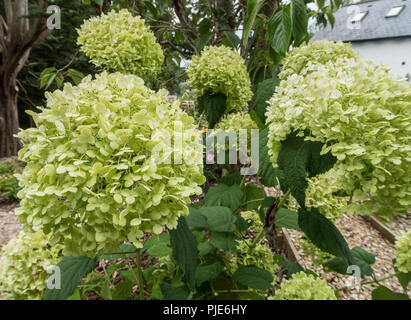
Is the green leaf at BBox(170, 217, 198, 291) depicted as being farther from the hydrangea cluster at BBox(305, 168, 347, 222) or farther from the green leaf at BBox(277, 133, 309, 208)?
the hydrangea cluster at BBox(305, 168, 347, 222)

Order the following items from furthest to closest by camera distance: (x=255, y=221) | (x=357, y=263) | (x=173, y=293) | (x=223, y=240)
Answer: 1. (x=255, y=221)
2. (x=357, y=263)
3. (x=223, y=240)
4. (x=173, y=293)

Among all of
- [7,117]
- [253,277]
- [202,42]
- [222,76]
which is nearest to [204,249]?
[253,277]

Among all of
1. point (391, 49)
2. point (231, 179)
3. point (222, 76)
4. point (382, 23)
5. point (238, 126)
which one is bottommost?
point (231, 179)

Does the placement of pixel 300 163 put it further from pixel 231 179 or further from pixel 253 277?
pixel 231 179

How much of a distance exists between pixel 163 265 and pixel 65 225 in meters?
0.83

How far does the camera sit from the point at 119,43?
36.1 inches

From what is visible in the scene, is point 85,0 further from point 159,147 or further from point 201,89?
point 159,147

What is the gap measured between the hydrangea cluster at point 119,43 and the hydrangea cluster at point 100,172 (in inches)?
17.4

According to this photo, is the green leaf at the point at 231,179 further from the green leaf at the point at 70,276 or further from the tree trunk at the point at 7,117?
the tree trunk at the point at 7,117

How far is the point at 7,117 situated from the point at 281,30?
613 centimetres

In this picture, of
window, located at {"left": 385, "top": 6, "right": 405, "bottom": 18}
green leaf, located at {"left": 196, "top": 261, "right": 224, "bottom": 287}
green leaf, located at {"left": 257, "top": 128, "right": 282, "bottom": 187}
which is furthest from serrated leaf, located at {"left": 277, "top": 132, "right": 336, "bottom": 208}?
window, located at {"left": 385, "top": 6, "right": 405, "bottom": 18}

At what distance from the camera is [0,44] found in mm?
4004
